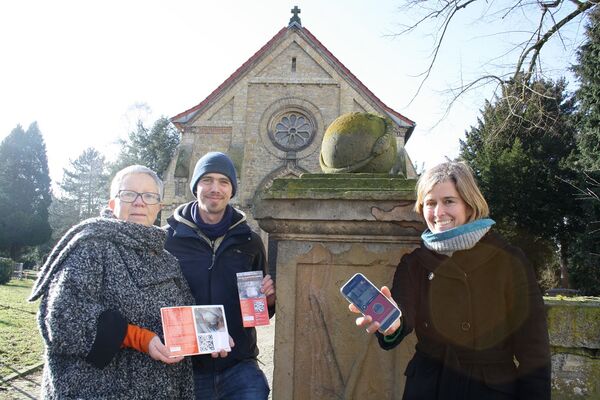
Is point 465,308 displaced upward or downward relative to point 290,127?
downward

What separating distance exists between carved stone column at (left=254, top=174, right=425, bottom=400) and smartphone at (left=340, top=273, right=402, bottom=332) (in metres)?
0.65

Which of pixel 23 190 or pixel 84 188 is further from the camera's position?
pixel 84 188

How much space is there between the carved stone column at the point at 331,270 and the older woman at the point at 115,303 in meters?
0.60

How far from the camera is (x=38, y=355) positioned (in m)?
8.69

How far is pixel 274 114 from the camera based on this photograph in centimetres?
2172

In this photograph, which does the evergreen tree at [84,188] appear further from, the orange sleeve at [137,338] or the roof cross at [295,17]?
the orange sleeve at [137,338]

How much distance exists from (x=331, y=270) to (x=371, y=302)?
0.78 meters

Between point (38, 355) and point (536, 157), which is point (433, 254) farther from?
point (536, 157)

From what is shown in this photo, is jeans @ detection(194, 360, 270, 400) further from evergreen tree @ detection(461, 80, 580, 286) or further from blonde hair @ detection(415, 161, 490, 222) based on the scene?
evergreen tree @ detection(461, 80, 580, 286)

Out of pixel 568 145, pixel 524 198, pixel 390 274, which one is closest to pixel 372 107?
pixel 524 198

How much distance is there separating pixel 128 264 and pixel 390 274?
1407 mm

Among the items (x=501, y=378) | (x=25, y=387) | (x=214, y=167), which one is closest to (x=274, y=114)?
(x=25, y=387)

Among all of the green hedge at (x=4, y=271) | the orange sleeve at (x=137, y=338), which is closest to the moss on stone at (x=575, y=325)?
the orange sleeve at (x=137, y=338)

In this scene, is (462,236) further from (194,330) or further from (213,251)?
(213,251)
